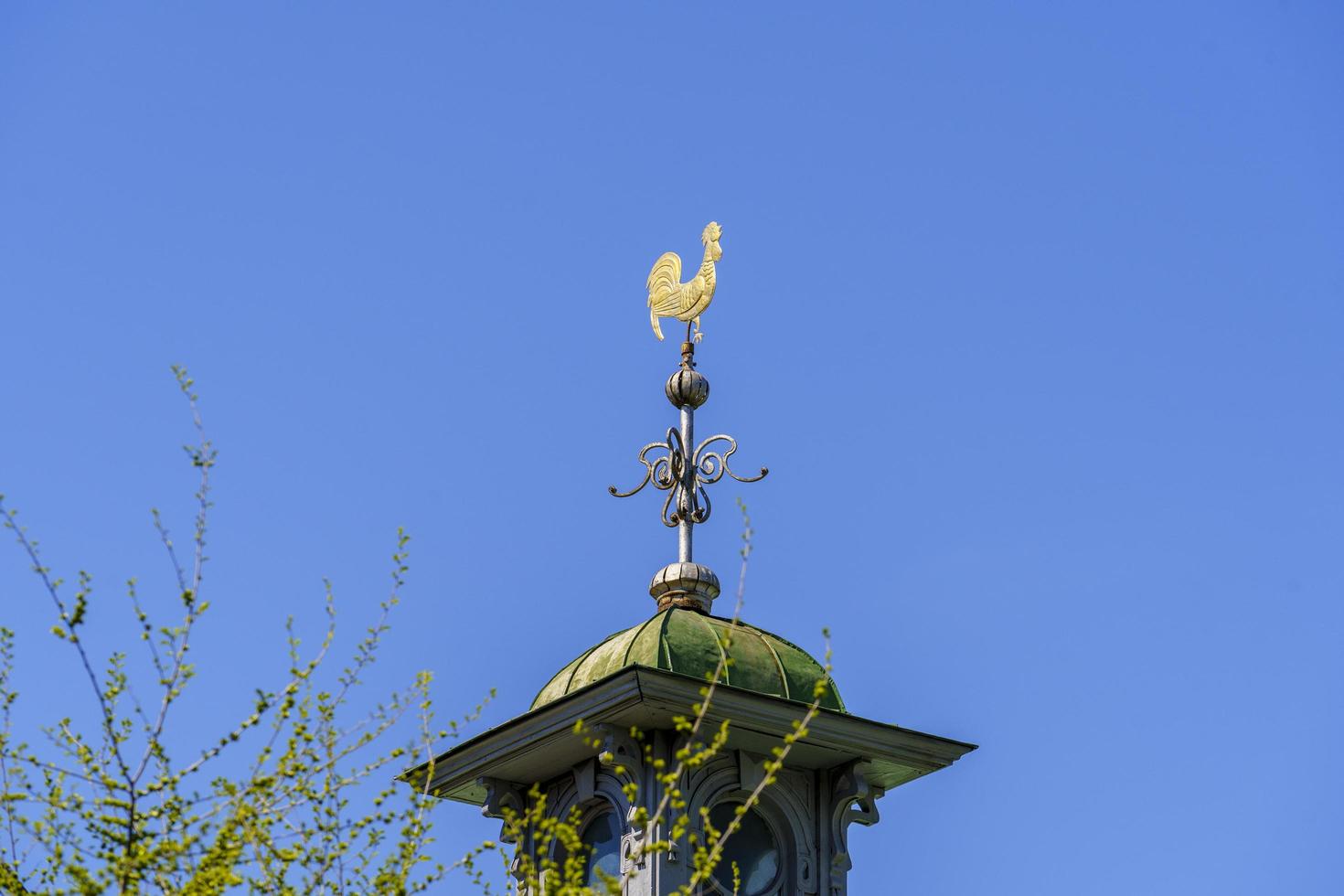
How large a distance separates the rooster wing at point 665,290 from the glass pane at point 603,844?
14.2 feet

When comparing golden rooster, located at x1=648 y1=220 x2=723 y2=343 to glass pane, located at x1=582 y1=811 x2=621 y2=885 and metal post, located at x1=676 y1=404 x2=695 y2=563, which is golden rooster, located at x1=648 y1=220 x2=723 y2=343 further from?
glass pane, located at x1=582 y1=811 x2=621 y2=885

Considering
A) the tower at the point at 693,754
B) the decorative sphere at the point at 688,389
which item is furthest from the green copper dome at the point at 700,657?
the decorative sphere at the point at 688,389

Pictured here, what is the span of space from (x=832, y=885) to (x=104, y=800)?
19.6 feet

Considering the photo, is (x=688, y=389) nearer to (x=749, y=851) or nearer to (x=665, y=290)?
(x=665, y=290)

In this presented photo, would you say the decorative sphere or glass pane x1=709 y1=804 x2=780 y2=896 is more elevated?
the decorative sphere

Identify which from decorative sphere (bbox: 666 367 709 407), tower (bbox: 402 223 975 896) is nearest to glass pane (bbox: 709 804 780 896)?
tower (bbox: 402 223 975 896)

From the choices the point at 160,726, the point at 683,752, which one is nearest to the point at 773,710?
the point at 683,752

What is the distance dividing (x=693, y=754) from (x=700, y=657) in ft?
3.55

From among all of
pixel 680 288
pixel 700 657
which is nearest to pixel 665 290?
pixel 680 288

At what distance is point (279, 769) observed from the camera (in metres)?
12.1

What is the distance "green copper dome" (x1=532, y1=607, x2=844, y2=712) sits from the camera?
1568 cm

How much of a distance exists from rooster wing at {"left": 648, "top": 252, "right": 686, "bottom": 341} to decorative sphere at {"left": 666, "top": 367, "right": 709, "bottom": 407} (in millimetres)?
636

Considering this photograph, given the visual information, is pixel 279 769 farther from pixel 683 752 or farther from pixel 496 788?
pixel 496 788

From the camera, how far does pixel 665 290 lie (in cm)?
1827
